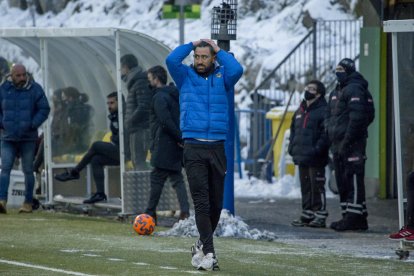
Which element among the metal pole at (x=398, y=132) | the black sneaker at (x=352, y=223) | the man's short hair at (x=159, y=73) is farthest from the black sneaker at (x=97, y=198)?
the metal pole at (x=398, y=132)

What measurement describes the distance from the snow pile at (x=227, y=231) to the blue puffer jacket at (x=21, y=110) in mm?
3483

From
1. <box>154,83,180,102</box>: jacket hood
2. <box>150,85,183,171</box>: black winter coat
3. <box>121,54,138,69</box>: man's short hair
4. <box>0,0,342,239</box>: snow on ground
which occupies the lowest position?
<box>150,85,183,171</box>: black winter coat

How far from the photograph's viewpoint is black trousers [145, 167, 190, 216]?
52.9 ft

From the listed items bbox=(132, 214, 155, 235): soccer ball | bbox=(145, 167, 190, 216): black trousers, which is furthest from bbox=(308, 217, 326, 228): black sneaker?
bbox=(132, 214, 155, 235): soccer ball

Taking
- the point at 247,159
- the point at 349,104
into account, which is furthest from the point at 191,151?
the point at 247,159

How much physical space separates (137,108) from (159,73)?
87cm

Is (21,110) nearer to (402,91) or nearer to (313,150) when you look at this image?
(313,150)

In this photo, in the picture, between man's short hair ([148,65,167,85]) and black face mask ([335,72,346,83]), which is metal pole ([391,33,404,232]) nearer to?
black face mask ([335,72,346,83])

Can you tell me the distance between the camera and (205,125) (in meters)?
11.6

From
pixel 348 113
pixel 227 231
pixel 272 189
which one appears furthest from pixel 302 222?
pixel 272 189

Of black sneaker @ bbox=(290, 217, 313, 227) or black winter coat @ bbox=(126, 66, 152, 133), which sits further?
black winter coat @ bbox=(126, 66, 152, 133)

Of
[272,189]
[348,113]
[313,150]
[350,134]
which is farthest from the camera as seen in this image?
[272,189]

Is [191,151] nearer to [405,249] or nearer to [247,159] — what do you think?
[405,249]

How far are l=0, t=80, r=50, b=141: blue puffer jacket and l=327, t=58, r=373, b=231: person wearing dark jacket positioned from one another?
4.06 meters
